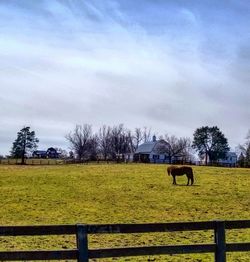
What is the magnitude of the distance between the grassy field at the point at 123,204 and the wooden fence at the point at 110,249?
4175 millimetres

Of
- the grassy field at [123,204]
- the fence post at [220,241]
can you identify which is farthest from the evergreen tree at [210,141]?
the fence post at [220,241]

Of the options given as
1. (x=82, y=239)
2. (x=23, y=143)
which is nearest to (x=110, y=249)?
(x=82, y=239)

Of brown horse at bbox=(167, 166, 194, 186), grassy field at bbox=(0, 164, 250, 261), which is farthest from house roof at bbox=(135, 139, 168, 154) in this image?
brown horse at bbox=(167, 166, 194, 186)

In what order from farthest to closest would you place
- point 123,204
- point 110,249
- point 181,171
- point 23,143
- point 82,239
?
point 23,143
point 181,171
point 123,204
point 110,249
point 82,239

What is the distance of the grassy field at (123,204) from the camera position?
56.4 ft

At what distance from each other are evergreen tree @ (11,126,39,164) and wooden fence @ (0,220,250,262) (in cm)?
11999

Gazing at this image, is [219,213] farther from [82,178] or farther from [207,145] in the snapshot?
[207,145]

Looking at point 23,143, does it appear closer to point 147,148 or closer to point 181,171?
point 147,148

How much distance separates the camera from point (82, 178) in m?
48.8

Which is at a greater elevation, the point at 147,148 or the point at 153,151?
the point at 147,148

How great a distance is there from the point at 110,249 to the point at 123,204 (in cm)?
2144

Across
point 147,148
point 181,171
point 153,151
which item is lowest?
point 181,171

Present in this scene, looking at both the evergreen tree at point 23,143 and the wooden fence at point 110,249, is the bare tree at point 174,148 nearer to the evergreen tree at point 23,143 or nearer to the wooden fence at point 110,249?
the evergreen tree at point 23,143

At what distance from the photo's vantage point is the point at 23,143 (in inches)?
5094
